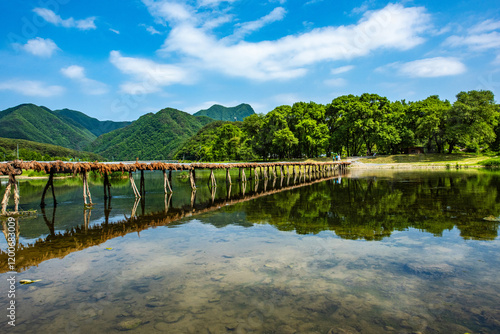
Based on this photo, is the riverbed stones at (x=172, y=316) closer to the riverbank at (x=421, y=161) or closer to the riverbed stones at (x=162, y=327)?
the riverbed stones at (x=162, y=327)

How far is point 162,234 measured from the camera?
29.0ft

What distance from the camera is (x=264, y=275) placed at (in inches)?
212

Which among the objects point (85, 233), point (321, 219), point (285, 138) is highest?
point (285, 138)

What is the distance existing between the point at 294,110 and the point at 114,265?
6642 centimetres

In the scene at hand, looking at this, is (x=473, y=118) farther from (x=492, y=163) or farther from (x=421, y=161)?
(x=421, y=161)

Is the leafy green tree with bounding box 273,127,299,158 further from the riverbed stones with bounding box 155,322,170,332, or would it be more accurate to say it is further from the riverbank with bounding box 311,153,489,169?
the riverbed stones with bounding box 155,322,170,332

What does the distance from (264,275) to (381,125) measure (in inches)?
2351

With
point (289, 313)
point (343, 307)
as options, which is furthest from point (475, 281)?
point (289, 313)

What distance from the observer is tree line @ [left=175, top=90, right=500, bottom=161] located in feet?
165

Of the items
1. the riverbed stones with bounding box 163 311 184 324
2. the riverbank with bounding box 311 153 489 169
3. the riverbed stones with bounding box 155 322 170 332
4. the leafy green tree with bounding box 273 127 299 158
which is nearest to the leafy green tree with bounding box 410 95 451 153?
the riverbank with bounding box 311 153 489 169

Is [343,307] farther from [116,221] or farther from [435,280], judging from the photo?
[116,221]

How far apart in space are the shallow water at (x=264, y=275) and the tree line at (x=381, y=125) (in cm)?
5049

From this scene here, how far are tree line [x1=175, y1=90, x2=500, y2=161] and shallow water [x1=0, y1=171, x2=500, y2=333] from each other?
5049 centimetres

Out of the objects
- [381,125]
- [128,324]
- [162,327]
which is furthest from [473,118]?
[128,324]
